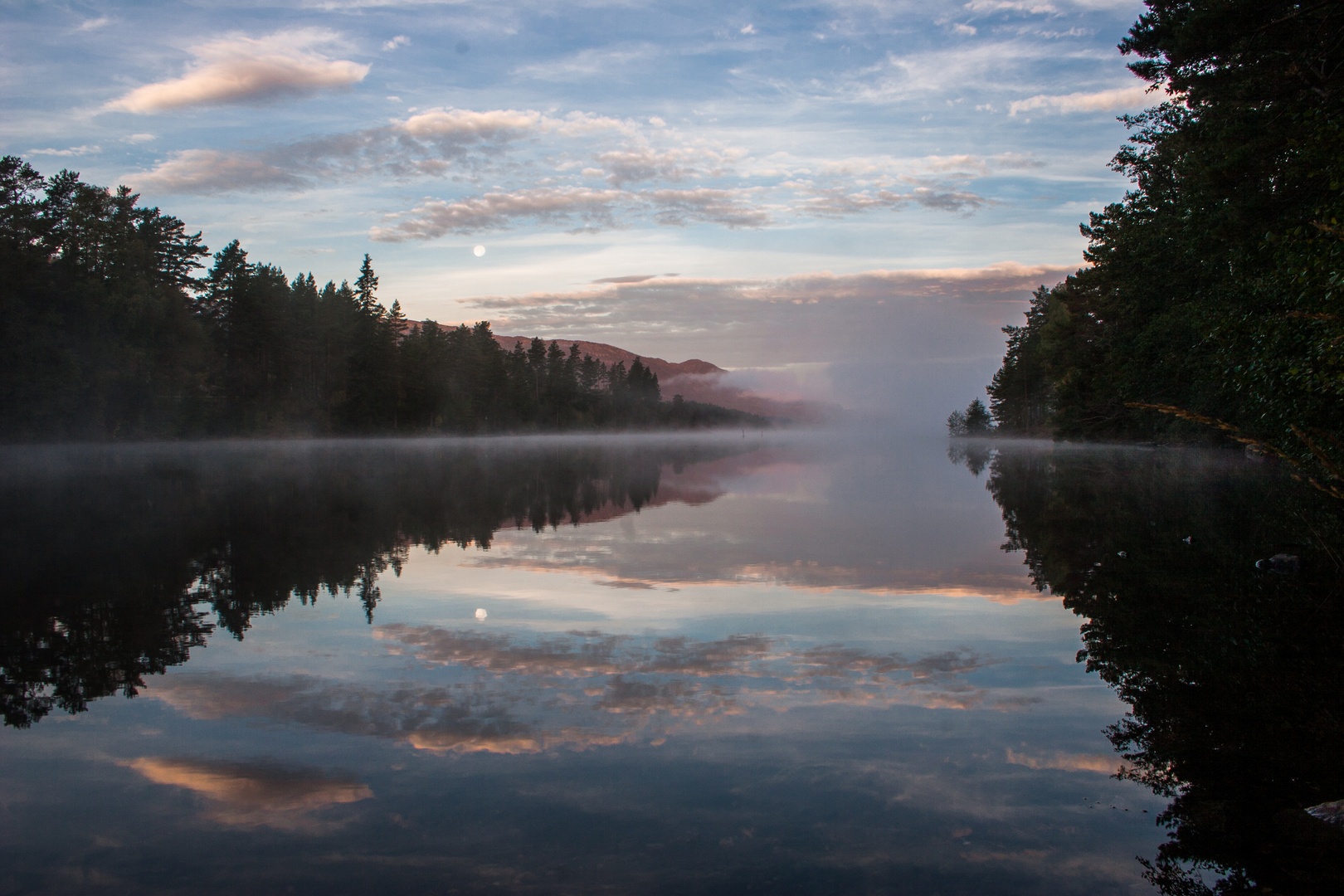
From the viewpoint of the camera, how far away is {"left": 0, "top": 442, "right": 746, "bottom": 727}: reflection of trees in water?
707cm

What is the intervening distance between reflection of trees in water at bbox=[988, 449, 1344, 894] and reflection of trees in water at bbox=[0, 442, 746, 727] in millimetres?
7107

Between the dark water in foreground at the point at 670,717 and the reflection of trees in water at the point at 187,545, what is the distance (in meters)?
0.09

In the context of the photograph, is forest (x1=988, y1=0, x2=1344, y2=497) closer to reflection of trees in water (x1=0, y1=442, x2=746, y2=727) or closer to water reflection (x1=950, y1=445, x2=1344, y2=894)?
water reflection (x1=950, y1=445, x2=1344, y2=894)

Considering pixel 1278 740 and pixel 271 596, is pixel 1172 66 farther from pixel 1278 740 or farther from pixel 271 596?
pixel 271 596

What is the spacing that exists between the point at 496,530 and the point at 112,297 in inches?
2357

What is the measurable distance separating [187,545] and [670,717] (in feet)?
34.5

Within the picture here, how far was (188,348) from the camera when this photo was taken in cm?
6606

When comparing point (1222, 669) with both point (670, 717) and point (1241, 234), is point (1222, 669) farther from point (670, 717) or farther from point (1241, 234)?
point (1241, 234)

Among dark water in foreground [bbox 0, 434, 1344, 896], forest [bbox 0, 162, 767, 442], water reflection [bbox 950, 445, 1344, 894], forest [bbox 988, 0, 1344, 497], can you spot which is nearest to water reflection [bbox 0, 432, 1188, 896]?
dark water in foreground [bbox 0, 434, 1344, 896]

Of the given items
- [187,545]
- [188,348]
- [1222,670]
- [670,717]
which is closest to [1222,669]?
[1222,670]

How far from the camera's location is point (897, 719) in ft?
18.1

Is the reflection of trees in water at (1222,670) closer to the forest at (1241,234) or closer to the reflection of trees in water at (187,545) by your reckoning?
the forest at (1241,234)

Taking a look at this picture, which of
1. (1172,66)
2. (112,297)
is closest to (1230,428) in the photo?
(1172,66)

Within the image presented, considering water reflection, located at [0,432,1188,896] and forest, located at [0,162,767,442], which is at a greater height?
forest, located at [0,162,767,442]
